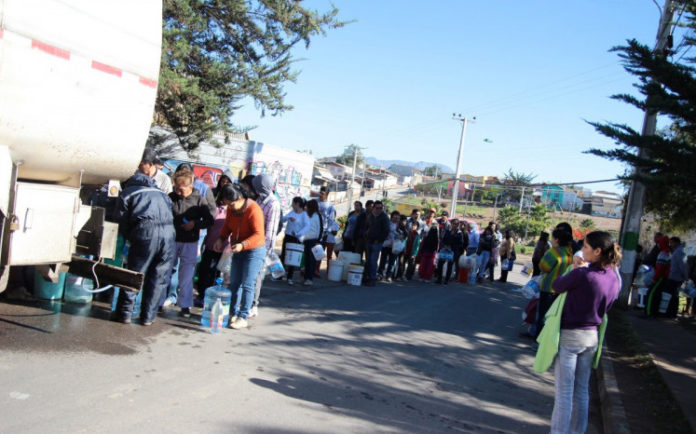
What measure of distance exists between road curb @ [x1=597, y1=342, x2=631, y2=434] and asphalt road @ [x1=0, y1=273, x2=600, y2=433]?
0.56 meters

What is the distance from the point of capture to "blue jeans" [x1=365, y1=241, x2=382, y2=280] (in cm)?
1278

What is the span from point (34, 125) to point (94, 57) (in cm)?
76

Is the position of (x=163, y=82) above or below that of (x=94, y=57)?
above

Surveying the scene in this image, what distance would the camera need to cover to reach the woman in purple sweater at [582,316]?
4.54 metres

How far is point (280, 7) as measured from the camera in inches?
524

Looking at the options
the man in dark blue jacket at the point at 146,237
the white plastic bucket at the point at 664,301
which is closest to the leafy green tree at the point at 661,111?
the white plastic bucket at the point at 664,301

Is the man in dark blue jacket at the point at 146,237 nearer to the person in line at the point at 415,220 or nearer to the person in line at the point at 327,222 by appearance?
the person in line at the point at 327,222

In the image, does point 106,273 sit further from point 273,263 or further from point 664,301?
point 664,301

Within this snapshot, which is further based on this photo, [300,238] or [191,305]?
[300,238]

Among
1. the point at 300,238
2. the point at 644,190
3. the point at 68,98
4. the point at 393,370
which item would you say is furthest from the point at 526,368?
the point at 644,190

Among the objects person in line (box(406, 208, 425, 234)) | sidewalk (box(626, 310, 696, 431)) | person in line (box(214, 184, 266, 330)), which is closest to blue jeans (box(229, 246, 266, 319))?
person in line (box(214, 184, 266, 330))

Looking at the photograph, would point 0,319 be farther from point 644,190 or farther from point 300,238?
point 644,190

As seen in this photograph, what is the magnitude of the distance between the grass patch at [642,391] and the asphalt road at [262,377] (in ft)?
2.91

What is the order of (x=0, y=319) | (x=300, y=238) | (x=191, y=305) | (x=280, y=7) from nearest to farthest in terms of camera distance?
1. (x=0, y=319)
2. (x=191, y=305)
3. (x=300, y=238)
4. (x=280, y=7)
